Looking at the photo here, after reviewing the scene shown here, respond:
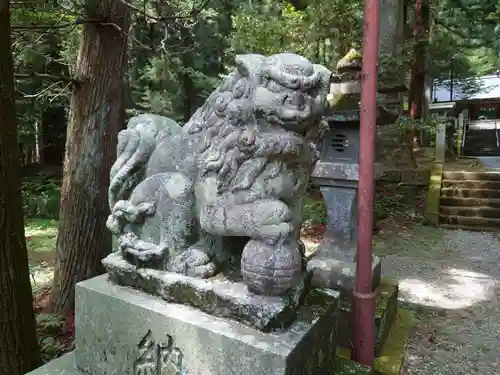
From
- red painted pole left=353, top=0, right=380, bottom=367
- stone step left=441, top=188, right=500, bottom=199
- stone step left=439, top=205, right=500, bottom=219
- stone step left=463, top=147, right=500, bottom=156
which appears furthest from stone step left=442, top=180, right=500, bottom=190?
red painted pole left=353, top=0, right=380, bottom=367

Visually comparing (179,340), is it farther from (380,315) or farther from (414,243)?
(414,243)

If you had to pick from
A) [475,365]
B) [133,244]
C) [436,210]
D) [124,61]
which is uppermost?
[124,61]

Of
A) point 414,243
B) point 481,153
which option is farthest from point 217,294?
point 481,153

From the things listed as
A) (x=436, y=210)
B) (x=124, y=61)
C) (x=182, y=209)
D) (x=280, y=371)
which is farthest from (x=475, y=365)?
(x=436, y=210)

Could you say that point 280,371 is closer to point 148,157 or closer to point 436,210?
point 148,157

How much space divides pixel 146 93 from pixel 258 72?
7.55m

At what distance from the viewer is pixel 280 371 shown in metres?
1.40

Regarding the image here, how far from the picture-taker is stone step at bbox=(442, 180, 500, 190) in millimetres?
8309

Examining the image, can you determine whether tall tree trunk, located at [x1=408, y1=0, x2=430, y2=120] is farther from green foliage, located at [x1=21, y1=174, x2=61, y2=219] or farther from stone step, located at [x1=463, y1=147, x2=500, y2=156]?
green foliage, located at [x1=21, y1=174, x2=61, y2=219]

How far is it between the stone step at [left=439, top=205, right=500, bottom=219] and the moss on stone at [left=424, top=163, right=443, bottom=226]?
213 millimetres

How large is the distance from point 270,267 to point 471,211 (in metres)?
7.51

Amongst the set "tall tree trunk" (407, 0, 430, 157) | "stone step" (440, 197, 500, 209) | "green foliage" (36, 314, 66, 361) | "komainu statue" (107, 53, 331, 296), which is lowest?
"green foliage" (36, 314, 66, 361)

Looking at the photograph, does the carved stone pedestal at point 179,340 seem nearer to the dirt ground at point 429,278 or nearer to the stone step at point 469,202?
the dirt ground at point 429,278

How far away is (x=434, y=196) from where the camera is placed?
26.7 feet
